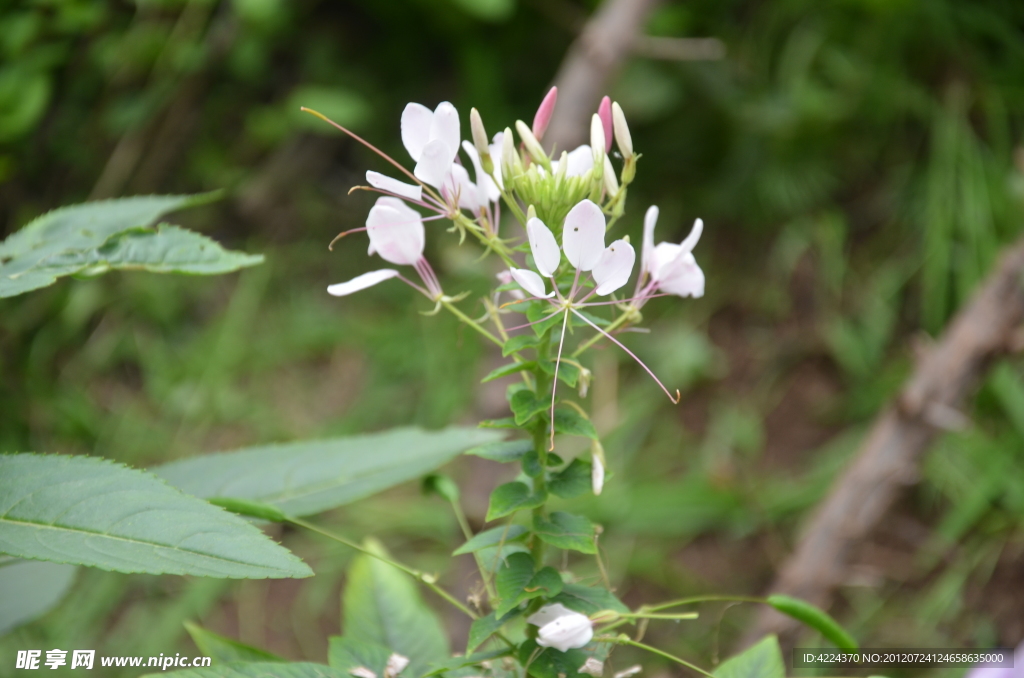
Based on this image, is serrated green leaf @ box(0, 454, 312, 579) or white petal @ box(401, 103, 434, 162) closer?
serrated green leaf @ box(0, 454, 312, 579)

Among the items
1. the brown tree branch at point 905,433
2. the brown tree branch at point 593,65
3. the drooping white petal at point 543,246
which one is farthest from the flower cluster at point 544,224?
the brown tree branch at point 593,65

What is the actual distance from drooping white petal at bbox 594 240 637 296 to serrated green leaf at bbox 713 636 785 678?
0.29 metres

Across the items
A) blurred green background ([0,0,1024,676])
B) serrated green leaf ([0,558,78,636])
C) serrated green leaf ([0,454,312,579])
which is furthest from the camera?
blurred green background ([0,0,1024,676])

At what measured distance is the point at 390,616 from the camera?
64 cm

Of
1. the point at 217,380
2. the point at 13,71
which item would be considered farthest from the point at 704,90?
the point at 13,71

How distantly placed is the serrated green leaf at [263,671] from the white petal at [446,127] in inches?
13.9

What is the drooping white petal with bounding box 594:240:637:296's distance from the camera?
44 cm

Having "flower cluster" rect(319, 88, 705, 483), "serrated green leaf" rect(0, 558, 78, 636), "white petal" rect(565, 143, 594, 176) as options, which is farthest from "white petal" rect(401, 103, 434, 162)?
"serrated green leaf" rect(0, 558, 78, 636)

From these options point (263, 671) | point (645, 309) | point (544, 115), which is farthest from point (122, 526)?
point (645, 309)

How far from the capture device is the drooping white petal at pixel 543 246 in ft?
1.41

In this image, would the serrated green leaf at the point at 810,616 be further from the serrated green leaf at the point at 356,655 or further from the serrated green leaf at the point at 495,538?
the serrated green leaf at the point at 356,655

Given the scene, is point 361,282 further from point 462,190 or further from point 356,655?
point 356,655

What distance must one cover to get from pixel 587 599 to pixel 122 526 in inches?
11.6

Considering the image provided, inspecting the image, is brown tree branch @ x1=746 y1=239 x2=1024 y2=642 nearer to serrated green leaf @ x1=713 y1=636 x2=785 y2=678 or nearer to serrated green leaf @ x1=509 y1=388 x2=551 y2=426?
serrated green leaf @ x1=713 y1=636 x2=785 y2=678
